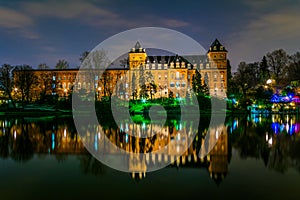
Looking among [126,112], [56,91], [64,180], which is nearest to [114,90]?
[126,112]

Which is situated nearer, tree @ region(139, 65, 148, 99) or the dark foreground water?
the dark foreground water

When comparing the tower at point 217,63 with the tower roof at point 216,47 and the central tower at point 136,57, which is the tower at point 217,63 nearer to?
the tower roof at point 216,47

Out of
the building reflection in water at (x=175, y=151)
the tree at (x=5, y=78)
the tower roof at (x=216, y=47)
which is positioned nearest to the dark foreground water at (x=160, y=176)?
the building reflection in water at (x=175, y=151)

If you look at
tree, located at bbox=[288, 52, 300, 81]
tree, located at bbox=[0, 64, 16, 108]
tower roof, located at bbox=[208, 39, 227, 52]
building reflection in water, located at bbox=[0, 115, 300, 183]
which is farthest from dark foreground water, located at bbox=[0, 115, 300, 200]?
tower roof, located at bbox=[208, 39, 227, 52]

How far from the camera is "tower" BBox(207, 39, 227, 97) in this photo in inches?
2753

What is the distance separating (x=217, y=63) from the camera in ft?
232

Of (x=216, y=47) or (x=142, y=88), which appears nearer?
(x=142, y=88)

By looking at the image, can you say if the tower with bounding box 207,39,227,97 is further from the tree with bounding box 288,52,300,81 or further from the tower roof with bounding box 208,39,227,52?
the tree with bounding box 288,52,300,81

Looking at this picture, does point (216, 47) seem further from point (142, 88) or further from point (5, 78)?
point (5, 78)

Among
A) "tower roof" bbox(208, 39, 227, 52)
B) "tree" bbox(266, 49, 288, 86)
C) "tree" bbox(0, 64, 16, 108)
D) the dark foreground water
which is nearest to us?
the dark foreground water

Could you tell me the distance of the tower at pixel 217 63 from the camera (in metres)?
69.9

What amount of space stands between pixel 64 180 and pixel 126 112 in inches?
1335

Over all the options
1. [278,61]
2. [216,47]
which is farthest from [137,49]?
[278,61]

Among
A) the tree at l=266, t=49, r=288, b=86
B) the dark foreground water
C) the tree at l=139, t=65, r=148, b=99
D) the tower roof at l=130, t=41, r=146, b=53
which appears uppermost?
the tower roof at l=130, t=41, r=146, b=53
